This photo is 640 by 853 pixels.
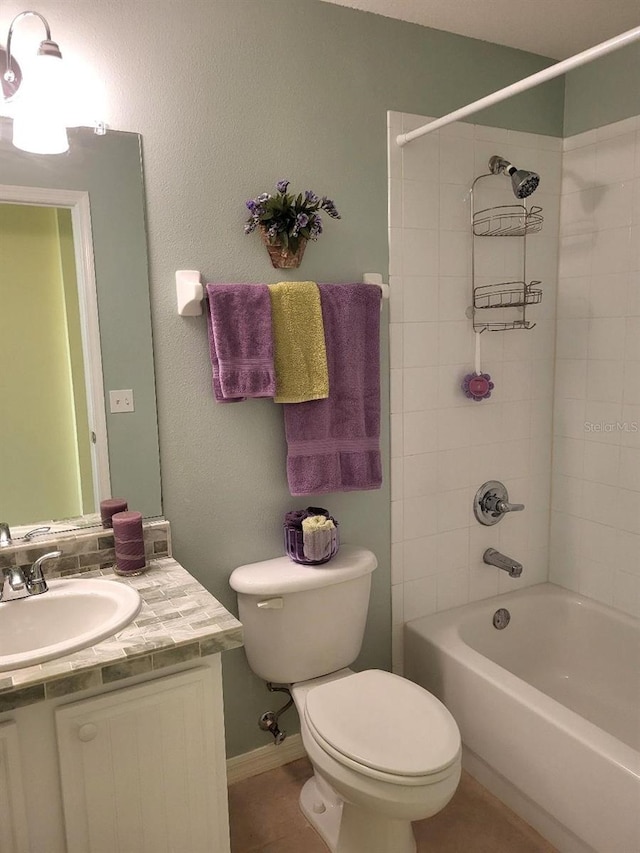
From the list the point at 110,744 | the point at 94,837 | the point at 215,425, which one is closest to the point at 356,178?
the point at 215,425

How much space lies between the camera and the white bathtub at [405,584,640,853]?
5.28 ft

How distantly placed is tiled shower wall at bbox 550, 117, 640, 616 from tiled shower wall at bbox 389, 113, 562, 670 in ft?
0.21

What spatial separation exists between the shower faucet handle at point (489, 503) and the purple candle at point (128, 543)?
1272mm

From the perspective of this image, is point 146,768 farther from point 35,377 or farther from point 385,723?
point 35,377

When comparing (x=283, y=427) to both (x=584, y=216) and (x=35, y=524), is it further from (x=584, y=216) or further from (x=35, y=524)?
(x=584, y=216)

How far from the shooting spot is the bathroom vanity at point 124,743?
1.20m

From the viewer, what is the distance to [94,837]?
1.28 m

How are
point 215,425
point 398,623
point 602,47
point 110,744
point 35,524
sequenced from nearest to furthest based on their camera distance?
point 110,744 < point 602,47 < point 35,524 < point 215,425 < point 398,623

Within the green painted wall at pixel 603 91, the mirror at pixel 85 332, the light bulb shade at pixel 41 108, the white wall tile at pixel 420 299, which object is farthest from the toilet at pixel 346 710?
the green painted wall at pixel 603 91

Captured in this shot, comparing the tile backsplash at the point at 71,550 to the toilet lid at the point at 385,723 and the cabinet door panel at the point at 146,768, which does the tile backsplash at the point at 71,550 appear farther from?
the toilet lid at the point at 385,723

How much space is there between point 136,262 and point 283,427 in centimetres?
65

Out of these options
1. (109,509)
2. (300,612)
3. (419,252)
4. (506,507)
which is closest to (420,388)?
(419,252)

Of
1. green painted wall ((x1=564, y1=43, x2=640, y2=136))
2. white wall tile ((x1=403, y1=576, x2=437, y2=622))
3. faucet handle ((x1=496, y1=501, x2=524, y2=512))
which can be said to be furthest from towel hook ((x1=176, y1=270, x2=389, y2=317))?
green painted wall ((x1=564, y1=43, x2=640, y2=136))

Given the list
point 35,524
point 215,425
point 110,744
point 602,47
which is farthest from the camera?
point 215,425
